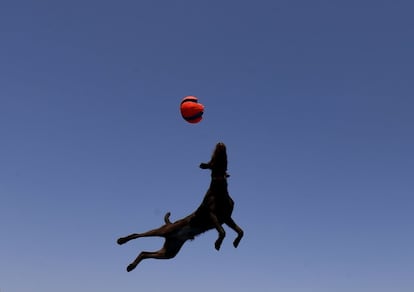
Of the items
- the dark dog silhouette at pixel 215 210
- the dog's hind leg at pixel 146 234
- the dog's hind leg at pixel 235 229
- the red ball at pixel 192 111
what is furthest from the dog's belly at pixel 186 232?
the red ball at pixel 192 111

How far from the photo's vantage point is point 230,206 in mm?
14000

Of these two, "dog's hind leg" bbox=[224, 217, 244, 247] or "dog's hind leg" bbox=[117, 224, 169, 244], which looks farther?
"dog's hind leg" bbox=[117, 224, 169, 244]

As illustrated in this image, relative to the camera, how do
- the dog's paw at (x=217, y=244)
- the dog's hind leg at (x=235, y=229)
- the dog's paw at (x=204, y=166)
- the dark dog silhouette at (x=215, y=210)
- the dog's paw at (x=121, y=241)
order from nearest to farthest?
the dog's paw at (x=217, y=244)
the dog's hind leg at (x=235, y=229)
the dark dog silhouette at (x=215, y=210)
the dog's paw at (x=204, y=166)
the dog's paw at (x=121, y=241)

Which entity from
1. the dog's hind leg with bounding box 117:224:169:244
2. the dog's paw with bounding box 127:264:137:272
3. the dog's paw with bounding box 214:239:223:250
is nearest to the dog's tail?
the dog's hind leg with bounding box 117:224:169:244

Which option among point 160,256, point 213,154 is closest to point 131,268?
point 160,256

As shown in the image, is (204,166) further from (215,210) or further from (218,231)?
(218,231)

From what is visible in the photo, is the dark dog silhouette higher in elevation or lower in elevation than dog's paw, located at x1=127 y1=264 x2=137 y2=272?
higher

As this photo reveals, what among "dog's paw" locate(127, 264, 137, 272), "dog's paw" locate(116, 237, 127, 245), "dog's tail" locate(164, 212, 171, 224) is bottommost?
"dog's paw" locate(127, 264, 137, 272)

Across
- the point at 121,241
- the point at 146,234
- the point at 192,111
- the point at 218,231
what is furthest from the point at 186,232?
the point at 192,111

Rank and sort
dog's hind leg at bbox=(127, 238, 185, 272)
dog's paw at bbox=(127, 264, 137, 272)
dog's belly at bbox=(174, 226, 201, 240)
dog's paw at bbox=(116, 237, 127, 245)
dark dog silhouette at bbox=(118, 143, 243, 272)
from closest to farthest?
dark dog silhouette at bbox=(118, 143, 243, 272)
dog's paw at bbox=(127, 264, 137, 272)
dog's belly at bbox=(174, 226, 201, 240)
dog's paw at bbox=(116, 237, 127, 245)
dog's hind leg at bbox=(127, 238, 185, 272)

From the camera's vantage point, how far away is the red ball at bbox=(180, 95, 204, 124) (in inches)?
537

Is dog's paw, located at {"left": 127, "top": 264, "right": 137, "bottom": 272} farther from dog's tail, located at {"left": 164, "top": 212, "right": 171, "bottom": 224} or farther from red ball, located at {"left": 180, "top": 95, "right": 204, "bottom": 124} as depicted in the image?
red ball, located at {"left": 180, "top": 95, "right": 204, "bottom": 124}

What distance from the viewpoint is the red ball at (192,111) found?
13.6 m

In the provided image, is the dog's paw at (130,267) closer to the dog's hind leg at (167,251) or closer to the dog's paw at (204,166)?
the dog's hind leg at (167,251)
